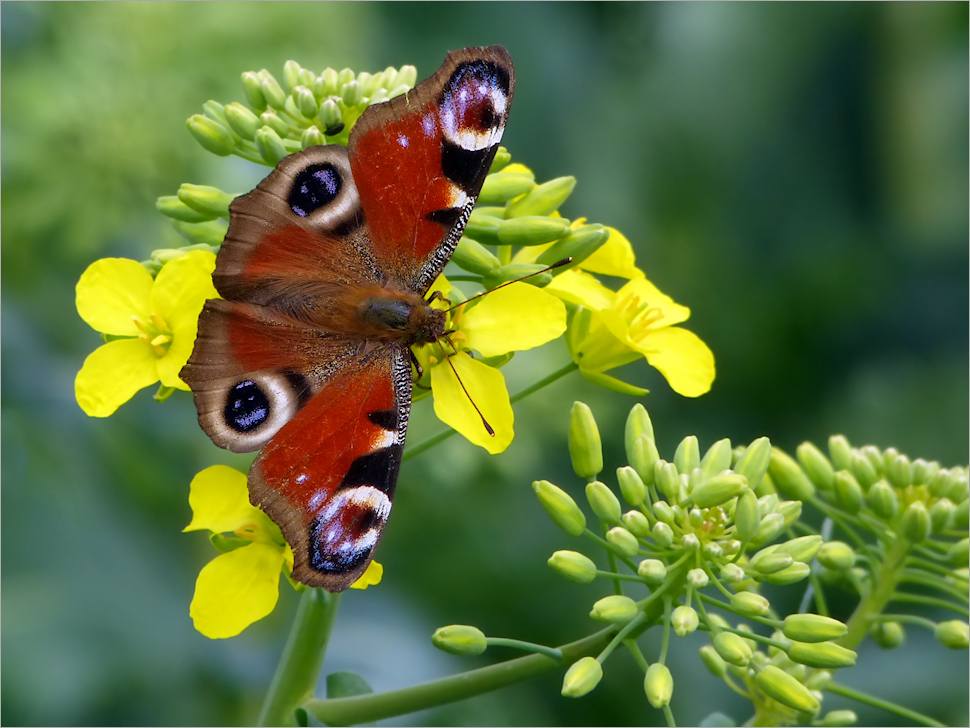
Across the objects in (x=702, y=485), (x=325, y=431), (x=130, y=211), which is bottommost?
(x=325, y=431)

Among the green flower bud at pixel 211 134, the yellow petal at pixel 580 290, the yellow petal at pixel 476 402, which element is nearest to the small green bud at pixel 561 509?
the yellow petal at pixel 476 402

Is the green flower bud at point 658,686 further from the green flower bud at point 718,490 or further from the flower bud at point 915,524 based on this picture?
the flower bud at point 915,524

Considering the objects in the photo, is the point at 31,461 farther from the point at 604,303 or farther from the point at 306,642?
the point at 604,303

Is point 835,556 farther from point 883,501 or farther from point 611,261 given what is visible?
point 611,261

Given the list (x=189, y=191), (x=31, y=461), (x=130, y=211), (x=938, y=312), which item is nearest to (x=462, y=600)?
(x=31, y=461)

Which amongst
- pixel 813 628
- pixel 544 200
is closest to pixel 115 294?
pixel 544 200

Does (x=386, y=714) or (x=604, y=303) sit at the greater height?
(x=604, y=303)
